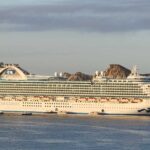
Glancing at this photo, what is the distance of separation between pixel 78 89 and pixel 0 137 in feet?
144

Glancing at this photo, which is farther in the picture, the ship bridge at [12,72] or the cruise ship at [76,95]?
the ship bridge at [12,72]

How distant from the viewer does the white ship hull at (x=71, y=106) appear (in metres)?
127

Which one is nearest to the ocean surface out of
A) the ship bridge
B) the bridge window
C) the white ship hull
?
the white ship hull

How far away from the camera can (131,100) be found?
421ft

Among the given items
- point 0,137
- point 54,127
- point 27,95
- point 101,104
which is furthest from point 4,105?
point 0,137

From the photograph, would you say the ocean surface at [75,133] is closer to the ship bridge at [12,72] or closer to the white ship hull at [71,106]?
the white ship hull at [71,106]

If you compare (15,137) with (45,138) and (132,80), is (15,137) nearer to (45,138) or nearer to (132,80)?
(45,138)

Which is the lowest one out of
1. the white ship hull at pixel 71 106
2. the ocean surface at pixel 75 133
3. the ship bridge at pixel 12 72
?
the ocean surface at pixel 75 133

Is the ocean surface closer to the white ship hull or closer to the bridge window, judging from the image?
the white ship hull

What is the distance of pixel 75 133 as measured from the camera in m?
95.0

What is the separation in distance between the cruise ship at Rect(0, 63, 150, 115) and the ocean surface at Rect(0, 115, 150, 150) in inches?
263

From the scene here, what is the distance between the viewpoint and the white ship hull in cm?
12707

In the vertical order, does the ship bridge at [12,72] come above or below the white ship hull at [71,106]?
above

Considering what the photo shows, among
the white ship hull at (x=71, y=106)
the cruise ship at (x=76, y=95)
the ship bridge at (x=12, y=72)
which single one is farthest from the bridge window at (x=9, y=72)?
the white ship hull at (x=71, y=106)
